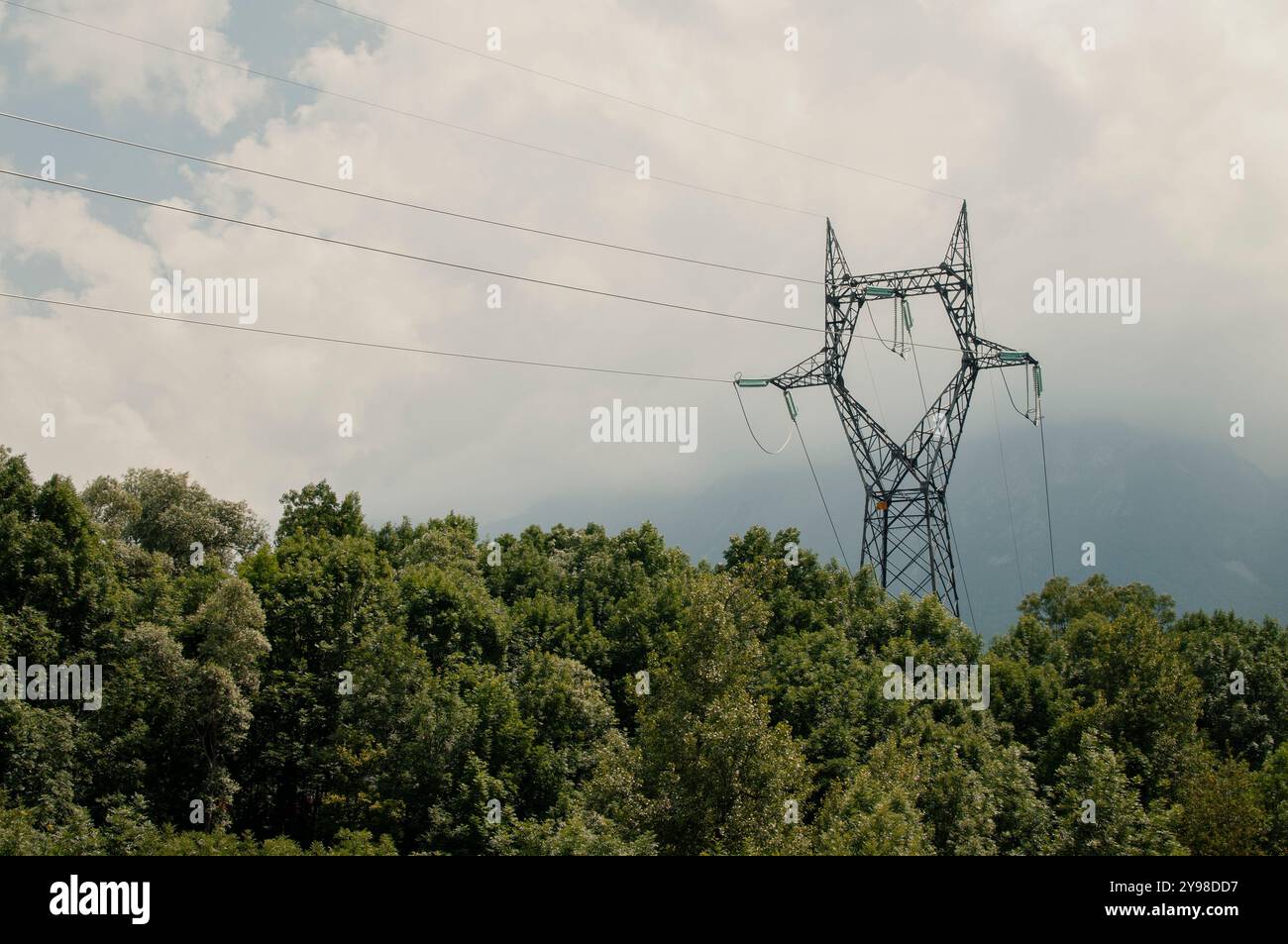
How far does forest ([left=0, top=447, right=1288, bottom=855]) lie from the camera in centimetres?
4859

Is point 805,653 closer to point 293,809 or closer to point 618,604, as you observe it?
point 618,604

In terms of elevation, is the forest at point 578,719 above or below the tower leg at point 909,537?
below

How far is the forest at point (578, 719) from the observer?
4859cm

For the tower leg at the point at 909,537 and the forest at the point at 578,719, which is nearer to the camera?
the forest at the point at 578,719

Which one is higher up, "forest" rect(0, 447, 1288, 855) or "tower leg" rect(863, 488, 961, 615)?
"tower leg" rect(863, 488, 961, 615)

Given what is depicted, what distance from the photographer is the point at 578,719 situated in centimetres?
6412

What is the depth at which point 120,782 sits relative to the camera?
58719 millimetres

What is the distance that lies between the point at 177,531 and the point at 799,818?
242 feet

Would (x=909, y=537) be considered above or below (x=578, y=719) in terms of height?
above

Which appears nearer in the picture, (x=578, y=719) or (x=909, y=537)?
(x=578, y=719)

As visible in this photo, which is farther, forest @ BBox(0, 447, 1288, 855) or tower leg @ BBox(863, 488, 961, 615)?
tower leg @ BBox(863, 488, 961, 615)
